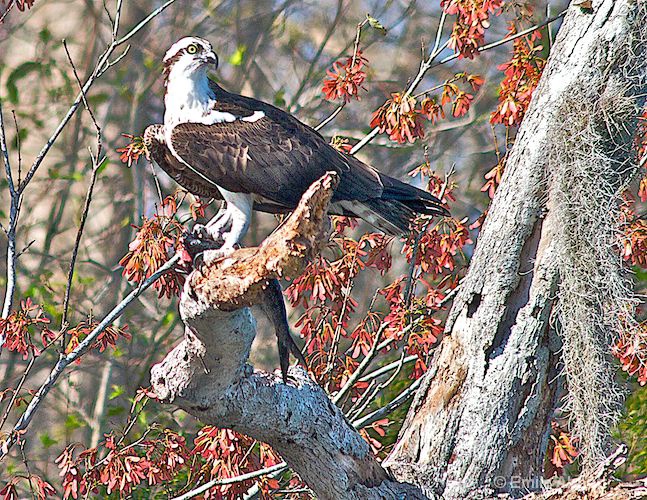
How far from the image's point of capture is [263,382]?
10.0 feet

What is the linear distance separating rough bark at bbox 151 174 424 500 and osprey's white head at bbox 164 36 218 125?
89 cm

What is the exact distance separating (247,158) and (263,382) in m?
0.76

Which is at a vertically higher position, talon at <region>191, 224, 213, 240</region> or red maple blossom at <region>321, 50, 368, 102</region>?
red maple blossom at <region>321, 50, 368, 102</region>

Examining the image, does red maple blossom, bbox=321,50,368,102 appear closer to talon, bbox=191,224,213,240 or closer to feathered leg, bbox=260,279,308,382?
talon, bbox=191,224,213,240

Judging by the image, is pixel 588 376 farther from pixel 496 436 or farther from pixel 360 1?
pixel 360 1

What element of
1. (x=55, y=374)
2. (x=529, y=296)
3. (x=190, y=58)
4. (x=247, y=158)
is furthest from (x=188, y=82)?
(x=529, y=296)

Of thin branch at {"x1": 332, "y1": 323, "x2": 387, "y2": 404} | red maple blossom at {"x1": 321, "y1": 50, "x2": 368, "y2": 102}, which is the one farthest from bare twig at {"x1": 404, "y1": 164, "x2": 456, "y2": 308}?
red maple blossom at {"x1": 321, "y1": 50, "x2": 368, "y2": 102}

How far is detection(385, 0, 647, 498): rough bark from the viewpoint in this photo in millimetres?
3289

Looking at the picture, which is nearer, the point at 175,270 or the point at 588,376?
the point at 588,376

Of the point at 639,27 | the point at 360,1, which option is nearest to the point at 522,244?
the point at 639,27

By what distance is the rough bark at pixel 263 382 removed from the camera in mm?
2367

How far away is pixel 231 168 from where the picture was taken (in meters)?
3.35

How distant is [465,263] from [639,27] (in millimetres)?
1465

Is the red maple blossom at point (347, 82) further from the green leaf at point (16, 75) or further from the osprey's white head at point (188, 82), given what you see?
the green leaf at point (16, 75)
